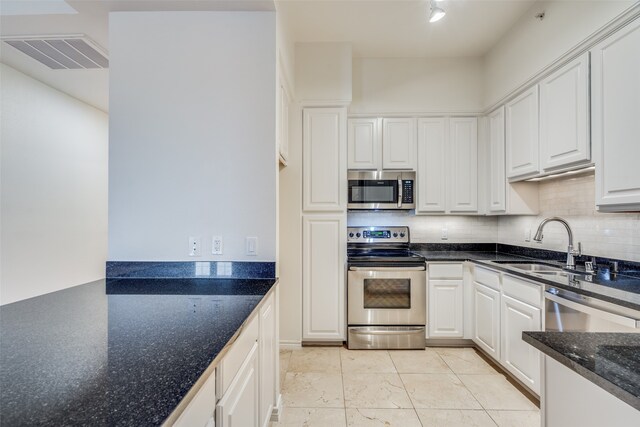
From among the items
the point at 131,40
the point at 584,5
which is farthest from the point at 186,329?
the point at 584,5

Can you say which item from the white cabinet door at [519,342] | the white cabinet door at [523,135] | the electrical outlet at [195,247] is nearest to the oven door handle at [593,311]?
the white cabinet door at [519,342]

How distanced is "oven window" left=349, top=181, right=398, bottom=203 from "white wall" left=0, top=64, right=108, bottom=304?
3.32m

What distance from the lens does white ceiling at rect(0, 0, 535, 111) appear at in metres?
1.87

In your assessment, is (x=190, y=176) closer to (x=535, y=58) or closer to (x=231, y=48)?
(x=231, y=48)

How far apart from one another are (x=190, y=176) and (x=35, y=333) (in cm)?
112

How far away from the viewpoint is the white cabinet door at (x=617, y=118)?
162 cm

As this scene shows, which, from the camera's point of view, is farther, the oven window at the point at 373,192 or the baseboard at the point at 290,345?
the oven window at the point at 373,192

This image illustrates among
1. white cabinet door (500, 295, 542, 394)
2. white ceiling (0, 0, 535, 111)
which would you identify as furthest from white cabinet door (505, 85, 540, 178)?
white cabinet door (500, 295, 542, 394)

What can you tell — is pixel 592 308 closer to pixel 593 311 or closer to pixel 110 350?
pixel 593 311

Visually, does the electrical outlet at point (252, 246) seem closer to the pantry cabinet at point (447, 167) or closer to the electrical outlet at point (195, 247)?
the electrical outlet at point (195, 247)

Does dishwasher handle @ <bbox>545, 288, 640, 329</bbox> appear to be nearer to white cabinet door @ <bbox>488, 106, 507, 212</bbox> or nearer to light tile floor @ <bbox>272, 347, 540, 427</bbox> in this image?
light tile floor @ <bbox>272, 347, 540, 427</bbox>

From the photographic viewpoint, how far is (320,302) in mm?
2984

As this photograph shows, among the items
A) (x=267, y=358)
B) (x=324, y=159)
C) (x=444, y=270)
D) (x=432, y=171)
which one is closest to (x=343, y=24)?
(x=324, y=159)

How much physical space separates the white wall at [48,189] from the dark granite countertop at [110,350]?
2.18 m
